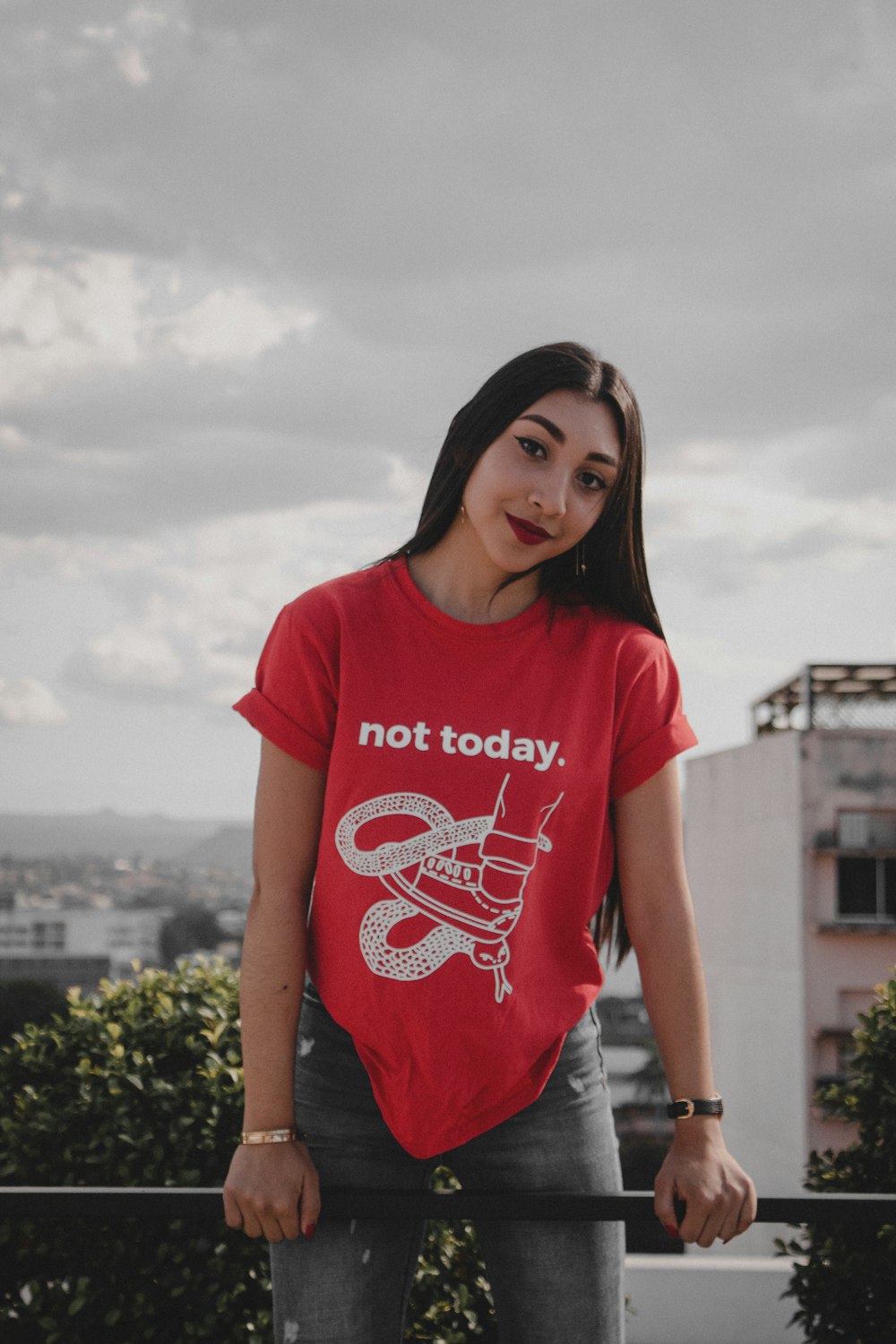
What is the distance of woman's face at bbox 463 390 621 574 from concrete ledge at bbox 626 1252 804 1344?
3.43m

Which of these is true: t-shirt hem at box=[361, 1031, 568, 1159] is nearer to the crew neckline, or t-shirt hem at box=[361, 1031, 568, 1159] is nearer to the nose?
the crew neckline

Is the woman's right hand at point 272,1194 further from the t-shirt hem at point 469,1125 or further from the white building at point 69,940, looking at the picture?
the white building at point 69,940

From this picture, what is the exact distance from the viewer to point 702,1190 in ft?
5.10

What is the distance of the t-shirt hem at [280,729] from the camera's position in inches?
64.2

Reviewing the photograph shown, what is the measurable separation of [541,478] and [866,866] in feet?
74.1

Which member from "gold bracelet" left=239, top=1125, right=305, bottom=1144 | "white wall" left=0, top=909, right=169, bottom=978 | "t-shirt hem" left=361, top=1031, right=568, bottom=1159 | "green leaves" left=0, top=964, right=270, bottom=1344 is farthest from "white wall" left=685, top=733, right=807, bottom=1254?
"gold bracelet" left=239, top=1125, right=305, bottom=1144

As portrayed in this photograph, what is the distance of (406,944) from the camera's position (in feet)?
5.18

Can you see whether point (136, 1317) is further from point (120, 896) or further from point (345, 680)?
point (120, 896)

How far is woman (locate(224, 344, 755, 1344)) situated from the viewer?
157cm

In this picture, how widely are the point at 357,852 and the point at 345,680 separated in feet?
0.71

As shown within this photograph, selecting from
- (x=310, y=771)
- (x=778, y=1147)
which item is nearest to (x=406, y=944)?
(x=310, y=771)

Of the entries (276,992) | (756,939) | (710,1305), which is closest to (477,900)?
(276,992)

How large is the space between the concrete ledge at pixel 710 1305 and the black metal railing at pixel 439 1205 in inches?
122

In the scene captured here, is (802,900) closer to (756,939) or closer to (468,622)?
(756,939)
